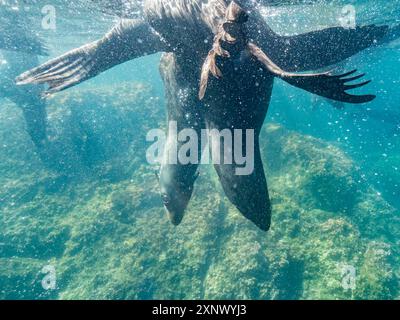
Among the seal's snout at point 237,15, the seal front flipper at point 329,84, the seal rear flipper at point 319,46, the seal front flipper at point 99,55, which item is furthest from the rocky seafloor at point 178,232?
the seal's snout at point 237,15

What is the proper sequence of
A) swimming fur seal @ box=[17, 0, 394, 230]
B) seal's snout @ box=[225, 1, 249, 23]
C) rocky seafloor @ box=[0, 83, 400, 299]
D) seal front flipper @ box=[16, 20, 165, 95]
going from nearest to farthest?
seal's snout @ box=[225, 1, 249, 23]
swimming fur seal @ box=[17, 0, 394, 230]
seal front flipper @ box=[16, 20, 165, 95]
rocky seafloor @ box=[0, 83, 400, 299]

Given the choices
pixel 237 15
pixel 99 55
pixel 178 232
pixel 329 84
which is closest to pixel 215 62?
pixel 237 15

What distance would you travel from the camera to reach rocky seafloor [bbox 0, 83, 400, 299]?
317 inches

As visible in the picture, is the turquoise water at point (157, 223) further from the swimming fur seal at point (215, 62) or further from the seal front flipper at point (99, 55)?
the seal front flipper at point (99, 55)

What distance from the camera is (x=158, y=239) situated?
8883mm

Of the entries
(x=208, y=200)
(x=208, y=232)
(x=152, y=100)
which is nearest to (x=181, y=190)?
(x=208, y=232)

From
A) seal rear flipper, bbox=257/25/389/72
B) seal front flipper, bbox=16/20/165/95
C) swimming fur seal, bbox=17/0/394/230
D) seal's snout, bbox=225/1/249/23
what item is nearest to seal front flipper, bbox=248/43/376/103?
swimming fur seal, bbox=17/0/394/230

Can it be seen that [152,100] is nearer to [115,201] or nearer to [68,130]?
[68,130]

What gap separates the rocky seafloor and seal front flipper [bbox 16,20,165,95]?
18.7 ft

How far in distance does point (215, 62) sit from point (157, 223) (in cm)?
722

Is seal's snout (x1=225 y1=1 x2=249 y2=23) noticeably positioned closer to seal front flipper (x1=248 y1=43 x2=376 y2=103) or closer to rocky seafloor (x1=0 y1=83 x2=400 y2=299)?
seal front flipper (x1=248 y1=43 x2=376 y2=103)

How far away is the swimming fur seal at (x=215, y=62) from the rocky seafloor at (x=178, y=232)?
4.01 meters

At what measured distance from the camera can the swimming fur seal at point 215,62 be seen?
3.24m

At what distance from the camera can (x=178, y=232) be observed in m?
9.03
